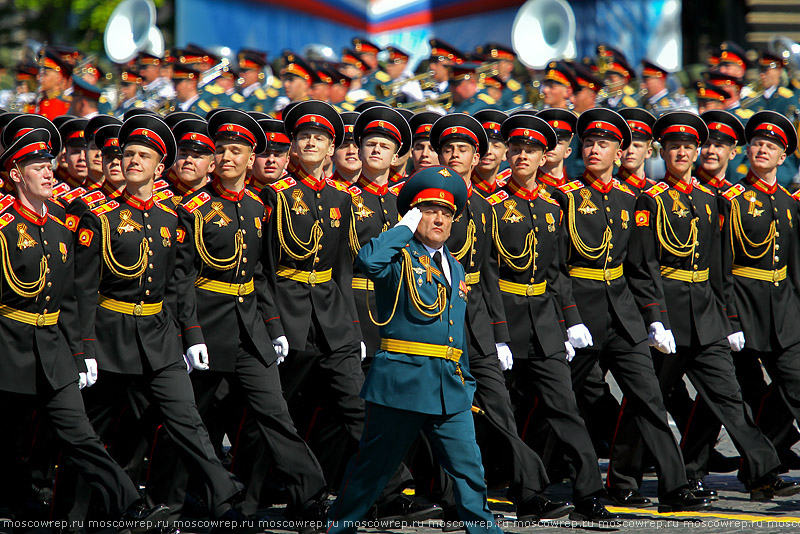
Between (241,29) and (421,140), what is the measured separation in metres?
13.2

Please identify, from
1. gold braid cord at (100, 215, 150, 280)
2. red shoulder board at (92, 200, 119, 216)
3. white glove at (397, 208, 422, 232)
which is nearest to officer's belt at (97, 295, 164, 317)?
gold braid cord at (100, 215, 150, 280)

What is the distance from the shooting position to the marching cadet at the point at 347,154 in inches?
333

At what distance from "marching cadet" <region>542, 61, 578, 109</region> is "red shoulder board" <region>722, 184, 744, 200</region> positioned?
214 inches

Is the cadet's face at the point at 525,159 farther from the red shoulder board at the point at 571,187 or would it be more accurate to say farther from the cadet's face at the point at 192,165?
the cadet's face at the point at 192,165

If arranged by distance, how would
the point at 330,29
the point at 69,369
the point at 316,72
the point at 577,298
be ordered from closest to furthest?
1. the point at 69,369
2. the point at 577,298
3. the point at 316,72
4. the point at 330,29

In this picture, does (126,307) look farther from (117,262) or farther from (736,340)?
(736,340)

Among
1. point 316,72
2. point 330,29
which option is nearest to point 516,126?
point 316,72

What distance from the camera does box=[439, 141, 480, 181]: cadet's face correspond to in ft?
25.3

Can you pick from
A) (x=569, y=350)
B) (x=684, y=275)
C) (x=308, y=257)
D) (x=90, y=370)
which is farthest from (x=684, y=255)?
(x=90, y=370)

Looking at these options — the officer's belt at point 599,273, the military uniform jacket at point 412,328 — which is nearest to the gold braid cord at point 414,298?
the military uniform jacket at point 412,328

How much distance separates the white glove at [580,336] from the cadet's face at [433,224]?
1.81 metres

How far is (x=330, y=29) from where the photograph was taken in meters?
23.3

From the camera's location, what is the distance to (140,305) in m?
6.96

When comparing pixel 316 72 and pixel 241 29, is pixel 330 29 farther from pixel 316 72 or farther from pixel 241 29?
pixel 316 72
